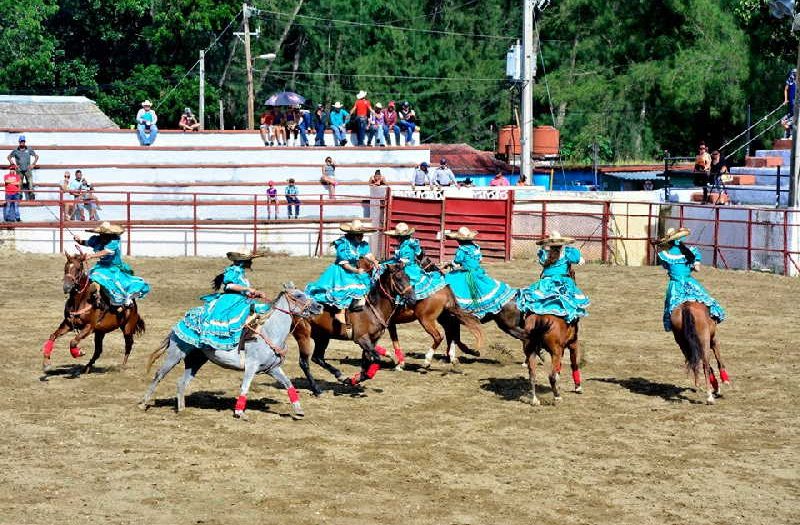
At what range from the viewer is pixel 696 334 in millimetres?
14250

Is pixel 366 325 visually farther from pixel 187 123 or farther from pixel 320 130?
pixel 187 123

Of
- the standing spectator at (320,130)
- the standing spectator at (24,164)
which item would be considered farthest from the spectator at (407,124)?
the standing spectator at (24,164)

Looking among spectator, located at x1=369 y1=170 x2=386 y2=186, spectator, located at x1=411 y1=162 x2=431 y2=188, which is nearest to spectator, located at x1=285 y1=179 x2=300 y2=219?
spectator, located at x1=369 y1=170 x2=386 y2=186

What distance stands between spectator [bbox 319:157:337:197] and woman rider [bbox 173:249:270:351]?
2240 centimetres

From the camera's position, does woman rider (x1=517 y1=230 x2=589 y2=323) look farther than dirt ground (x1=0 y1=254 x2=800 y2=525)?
Yes

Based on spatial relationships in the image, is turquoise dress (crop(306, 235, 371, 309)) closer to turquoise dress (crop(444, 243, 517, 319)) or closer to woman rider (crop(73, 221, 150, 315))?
turquoise dress (crop(444, 243, 517, 319))

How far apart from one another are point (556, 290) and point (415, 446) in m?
2.79

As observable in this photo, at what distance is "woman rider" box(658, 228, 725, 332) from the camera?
14531mm

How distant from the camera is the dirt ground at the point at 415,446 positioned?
10.5 meters

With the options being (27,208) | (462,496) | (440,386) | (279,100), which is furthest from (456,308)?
(279,100)

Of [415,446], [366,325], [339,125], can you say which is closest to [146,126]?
[339,125]

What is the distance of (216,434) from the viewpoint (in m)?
12.8

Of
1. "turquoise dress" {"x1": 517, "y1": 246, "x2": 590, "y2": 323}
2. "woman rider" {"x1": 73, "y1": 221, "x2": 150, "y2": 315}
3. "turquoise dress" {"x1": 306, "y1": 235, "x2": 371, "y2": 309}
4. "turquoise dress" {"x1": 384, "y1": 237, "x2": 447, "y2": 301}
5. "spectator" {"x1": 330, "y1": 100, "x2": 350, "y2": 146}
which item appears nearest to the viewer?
"turquoise dress" {"x1": 517, "y1": 246, "x2": 590, "y2": 323}

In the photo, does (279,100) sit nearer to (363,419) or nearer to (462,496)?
(363,419)
